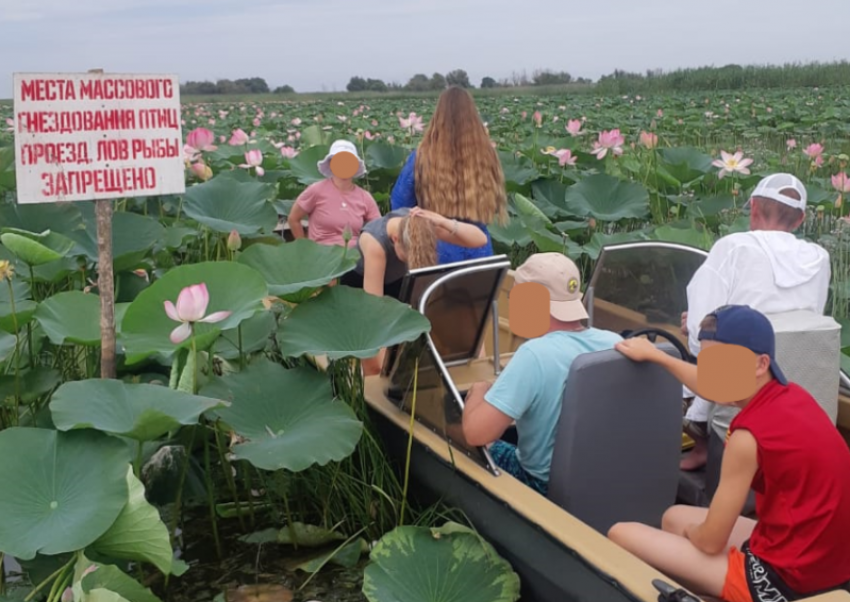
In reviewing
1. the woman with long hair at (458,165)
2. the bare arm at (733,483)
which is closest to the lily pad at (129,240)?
the woman with long hair at (458,165)

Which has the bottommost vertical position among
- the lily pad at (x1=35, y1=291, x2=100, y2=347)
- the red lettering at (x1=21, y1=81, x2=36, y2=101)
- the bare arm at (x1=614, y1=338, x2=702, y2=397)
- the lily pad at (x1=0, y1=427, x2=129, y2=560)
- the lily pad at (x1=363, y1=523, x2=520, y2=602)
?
the lily pad at (x1=363, y1=523, x2=520, y2=602)

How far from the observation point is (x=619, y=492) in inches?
88.8

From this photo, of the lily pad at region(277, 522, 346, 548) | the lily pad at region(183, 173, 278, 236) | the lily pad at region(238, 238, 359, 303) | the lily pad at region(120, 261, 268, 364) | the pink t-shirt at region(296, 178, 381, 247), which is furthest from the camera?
the pink t-shirt at region(296, 178, 381, 247)

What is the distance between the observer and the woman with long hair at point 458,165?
3.29m

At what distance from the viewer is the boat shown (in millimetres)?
2039

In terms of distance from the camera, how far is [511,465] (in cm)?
246

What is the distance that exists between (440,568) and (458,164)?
5.10 feet

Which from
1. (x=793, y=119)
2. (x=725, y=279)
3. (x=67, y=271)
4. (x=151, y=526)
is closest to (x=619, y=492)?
(x=725, y=279)

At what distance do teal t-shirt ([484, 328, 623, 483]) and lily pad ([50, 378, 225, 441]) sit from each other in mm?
663

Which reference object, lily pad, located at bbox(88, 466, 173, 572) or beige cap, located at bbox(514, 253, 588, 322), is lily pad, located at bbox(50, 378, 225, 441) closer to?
lily pad, located at bbox(88, 466, 173, 572)

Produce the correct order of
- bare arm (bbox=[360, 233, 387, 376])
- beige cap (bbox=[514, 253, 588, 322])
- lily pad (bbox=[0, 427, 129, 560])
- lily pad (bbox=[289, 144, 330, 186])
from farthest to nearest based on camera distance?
1. lily pad (bbox=[289, 144, 330, 186])
2. bare arm (bbox=[360, 233, 387, 376])
3. beige cap (bbox=[514, 253, 588, 322])
4. lily pad (bbox=[0, 427, 129, 560])

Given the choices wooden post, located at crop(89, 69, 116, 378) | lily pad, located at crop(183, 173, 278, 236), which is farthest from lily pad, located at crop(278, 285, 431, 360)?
lily pad, located at crop(183, 173, 278, 236)

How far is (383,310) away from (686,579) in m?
1.09

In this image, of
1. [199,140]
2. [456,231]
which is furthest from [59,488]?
[199,140]
